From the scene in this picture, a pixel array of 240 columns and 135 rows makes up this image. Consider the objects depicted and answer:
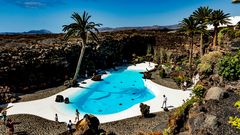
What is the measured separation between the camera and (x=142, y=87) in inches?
2030

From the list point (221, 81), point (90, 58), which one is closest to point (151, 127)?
point (221, 81)

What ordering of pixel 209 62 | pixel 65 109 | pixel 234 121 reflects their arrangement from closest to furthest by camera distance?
pixel 234 121 < pixel 209 62 < pixel 65 109

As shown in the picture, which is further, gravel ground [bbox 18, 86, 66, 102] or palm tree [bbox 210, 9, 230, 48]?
palm tree [bbox 210, 9, 230, 48]

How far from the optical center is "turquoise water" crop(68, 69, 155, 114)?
39938 millimetres

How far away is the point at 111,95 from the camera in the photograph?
4672 centimetres

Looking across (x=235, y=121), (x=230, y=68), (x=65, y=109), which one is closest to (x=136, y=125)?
(x=230, y=68)

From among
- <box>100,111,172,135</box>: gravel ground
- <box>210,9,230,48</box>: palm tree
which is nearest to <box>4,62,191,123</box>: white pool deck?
<box>100,111,172,135</box>: gravel ground

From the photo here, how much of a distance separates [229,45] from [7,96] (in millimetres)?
31262

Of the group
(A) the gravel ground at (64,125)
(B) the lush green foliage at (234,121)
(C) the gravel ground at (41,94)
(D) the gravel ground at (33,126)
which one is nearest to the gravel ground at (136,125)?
(A) the gravel ground at (64,125)

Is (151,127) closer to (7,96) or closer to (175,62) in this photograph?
(7,96)

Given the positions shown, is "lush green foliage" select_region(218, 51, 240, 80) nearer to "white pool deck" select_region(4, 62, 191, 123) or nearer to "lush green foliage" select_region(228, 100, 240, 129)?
"lush green foliage" select_region(228, 100, 240, 129)

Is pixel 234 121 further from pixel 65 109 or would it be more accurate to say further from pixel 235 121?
pixel 65 109

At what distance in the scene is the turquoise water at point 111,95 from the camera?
39.9 metres

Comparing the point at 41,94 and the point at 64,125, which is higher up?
the point at 41,94
